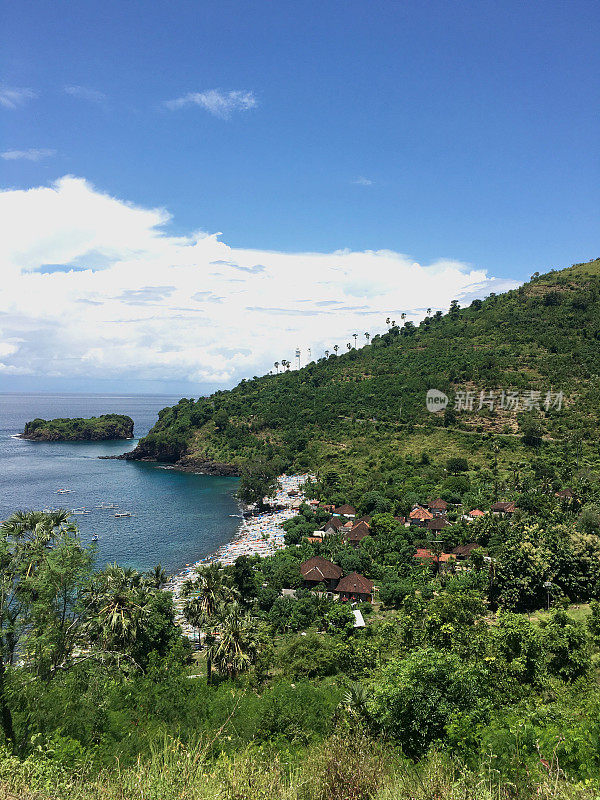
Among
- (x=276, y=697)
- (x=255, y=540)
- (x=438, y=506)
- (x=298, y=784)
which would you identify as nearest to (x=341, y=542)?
(x=255, y=540)

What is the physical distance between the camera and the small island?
4744 inches

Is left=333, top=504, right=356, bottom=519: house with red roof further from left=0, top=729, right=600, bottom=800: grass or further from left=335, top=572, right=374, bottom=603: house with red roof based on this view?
left=0, top=729, right=600, bottom=800: grass

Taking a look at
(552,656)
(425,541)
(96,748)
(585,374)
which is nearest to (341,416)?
(585,374)

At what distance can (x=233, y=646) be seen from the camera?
63.9 feet

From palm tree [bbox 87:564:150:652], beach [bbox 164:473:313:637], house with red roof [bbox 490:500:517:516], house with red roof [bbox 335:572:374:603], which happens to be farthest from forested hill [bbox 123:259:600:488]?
palm tree [bbox 87:564:150:652]

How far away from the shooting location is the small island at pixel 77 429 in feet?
395

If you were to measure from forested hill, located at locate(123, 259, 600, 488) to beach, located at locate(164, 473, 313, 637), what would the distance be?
373 inches

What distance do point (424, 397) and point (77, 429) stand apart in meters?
93.4

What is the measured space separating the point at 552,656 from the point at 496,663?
2997 millimetres

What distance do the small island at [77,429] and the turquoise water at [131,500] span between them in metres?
17.2

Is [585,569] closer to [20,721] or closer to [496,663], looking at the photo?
[496,663]

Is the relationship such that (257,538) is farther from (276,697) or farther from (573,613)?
(276,697)

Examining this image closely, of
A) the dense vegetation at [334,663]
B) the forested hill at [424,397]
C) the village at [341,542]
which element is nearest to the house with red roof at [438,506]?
the village at [341,542]

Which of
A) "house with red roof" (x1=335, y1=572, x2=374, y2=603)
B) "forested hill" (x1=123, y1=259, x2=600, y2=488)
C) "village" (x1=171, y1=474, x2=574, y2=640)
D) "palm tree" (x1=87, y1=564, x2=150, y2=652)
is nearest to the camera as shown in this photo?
"palm tree" (x1=87, y1=564, x2=150, y2=652)
